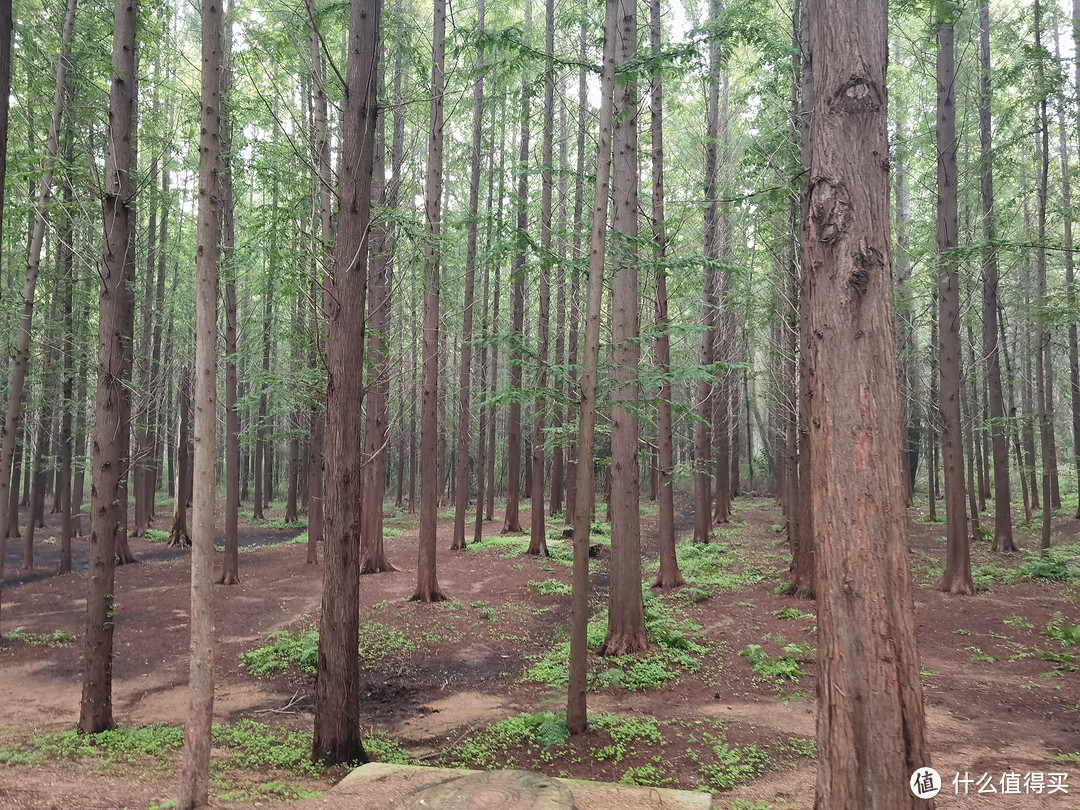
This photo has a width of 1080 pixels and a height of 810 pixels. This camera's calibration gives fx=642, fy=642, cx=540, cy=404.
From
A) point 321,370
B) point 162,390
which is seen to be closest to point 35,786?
point 321,370

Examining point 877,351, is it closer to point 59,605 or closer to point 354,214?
point 354,214

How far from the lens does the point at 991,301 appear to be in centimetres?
1578

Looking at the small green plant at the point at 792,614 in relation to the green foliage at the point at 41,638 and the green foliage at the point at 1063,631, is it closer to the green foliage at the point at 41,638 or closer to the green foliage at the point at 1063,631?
the green foliage at the point at 1063,631

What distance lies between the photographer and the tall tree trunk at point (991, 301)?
14.4 meters

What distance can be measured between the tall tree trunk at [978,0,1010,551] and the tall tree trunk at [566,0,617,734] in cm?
1059

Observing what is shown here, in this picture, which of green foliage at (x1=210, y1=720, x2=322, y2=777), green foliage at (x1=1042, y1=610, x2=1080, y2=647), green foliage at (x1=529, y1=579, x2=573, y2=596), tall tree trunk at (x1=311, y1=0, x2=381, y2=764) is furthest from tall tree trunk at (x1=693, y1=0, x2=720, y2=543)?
green foliage at (x1=210, y1=720, x2=322, y2=777)

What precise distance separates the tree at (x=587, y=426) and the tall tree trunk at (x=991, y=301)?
10593 millimetres

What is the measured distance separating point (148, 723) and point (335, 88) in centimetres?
843

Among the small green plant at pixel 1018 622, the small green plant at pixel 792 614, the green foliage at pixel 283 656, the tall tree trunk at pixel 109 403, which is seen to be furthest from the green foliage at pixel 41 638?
the small green plant at pixel 1018 622

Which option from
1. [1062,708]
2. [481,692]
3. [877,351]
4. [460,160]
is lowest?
[481,692]

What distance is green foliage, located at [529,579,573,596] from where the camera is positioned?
14.1 m

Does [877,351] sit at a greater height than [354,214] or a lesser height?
lesser

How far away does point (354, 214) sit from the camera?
21.1 feet

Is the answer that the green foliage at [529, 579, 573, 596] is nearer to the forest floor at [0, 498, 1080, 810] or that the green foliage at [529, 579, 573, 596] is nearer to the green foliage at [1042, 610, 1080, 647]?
the forest floor at [0, 498, 1080, 810]
